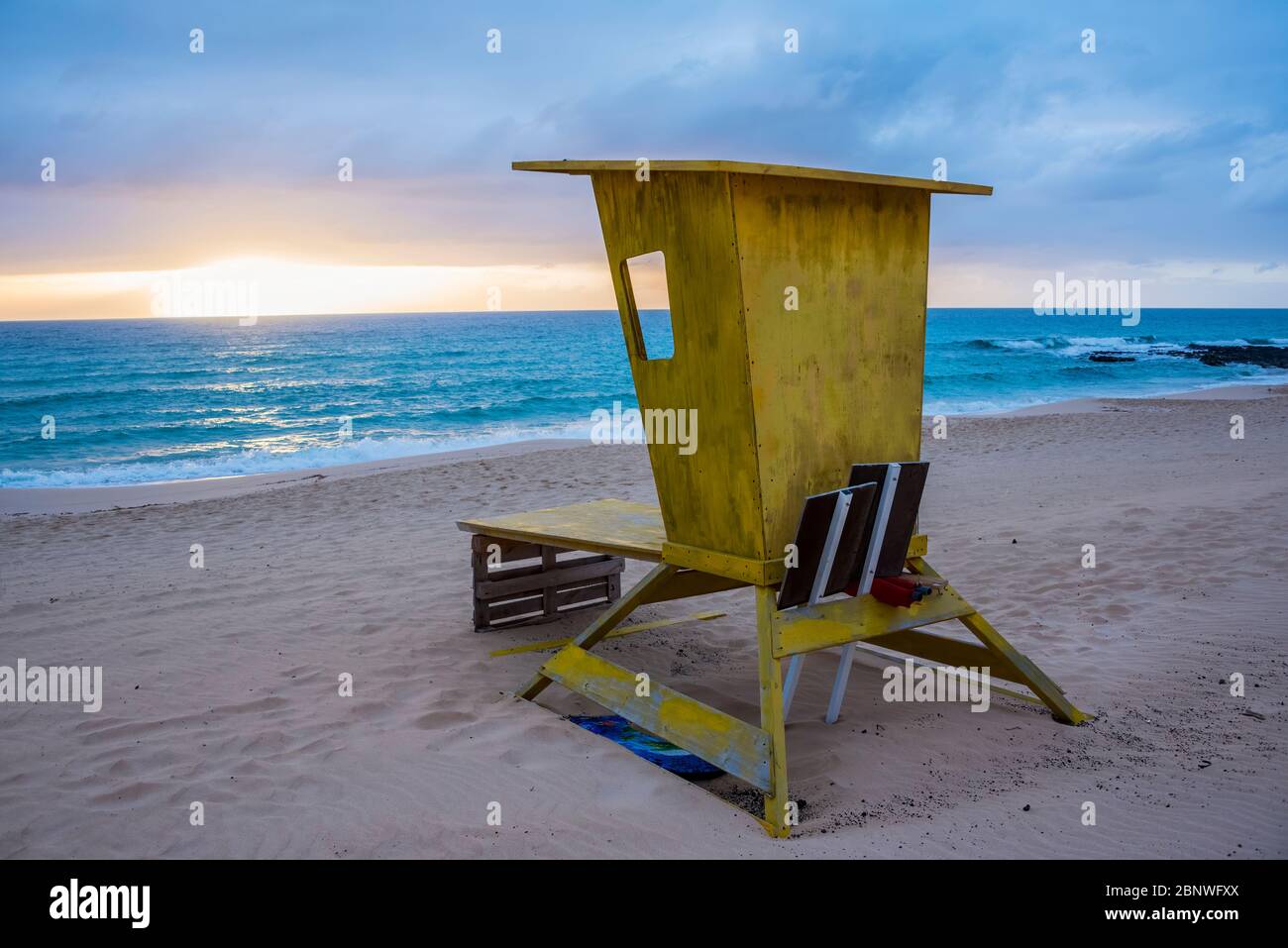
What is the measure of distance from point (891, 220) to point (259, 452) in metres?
20.4

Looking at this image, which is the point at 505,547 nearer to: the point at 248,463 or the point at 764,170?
the point at 764,170

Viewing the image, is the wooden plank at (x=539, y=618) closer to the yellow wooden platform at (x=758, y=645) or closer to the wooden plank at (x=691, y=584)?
the yellow wooden platform at (x=758, y=645)

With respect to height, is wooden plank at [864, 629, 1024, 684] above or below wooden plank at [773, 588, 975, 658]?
below

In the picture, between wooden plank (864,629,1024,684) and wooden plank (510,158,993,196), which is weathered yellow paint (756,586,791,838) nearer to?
wooden plank (864,629,1024,684)

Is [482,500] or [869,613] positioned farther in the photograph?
[482,500]

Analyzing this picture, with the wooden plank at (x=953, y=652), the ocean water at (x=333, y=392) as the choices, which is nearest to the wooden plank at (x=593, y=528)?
the wooden plank at (x=953, y=652)

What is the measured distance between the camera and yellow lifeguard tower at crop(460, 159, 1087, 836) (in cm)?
397

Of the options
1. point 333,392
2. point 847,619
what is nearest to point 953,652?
point 847,619

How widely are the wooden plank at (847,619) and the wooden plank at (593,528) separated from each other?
905 millimetres

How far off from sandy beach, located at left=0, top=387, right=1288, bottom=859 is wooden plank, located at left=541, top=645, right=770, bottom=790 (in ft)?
0.71

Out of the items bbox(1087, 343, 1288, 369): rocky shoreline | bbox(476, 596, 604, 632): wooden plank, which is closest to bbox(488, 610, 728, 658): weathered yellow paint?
bbox(476, 596, 604, 632): wooden plank
